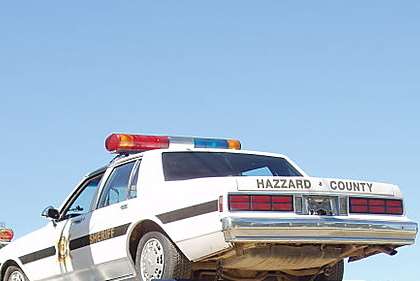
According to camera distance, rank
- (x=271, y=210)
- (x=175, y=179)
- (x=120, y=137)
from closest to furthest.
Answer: (x=271, y=210)
(x=175, y=179)
(x=120, y=137)

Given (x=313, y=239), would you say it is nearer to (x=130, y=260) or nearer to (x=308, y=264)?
(x=308, y=264)

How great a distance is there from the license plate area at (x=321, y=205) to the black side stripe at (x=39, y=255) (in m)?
3.04

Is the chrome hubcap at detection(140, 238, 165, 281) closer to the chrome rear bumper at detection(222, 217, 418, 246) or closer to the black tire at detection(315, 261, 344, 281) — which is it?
the chrome rear bumper at detection(222, 217, 418, 246)

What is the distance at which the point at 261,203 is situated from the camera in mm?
7512

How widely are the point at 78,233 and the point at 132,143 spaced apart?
1001mm

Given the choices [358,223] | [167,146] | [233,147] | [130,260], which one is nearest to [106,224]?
[130,260]

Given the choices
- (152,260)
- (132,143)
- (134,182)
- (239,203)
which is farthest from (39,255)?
(239,203)

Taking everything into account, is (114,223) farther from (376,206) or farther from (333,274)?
(376,206)

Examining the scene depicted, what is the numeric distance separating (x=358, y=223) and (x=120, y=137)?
105 inches

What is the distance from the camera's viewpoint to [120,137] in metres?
9.35

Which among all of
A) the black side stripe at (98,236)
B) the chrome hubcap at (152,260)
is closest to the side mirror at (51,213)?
the black side stripe at (98,236)

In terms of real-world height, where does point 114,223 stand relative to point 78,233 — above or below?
above

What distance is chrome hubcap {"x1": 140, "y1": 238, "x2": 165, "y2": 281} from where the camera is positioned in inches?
313

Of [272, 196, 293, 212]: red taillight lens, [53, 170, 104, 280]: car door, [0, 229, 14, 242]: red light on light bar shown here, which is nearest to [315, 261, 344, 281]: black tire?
[272, 196, 293, 212]: red taillight lens
